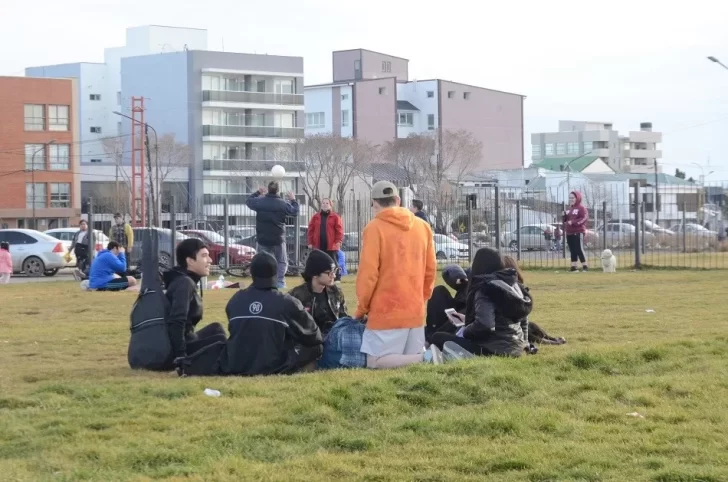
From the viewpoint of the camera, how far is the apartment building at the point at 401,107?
97.6 metres

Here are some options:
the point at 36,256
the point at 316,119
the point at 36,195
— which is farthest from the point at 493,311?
the point at 316,119

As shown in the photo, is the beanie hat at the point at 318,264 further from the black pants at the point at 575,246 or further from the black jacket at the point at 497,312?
the black pants at the point at 575,246

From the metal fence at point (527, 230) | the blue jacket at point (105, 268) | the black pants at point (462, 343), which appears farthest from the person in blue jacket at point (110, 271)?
the black pants at point (462, 343)

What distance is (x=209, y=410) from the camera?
25.3 ft

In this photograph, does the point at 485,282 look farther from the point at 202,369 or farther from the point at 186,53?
the point at 186,53

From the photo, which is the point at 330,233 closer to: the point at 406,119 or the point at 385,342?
the point at 385,342

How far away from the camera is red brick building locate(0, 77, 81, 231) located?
260ft

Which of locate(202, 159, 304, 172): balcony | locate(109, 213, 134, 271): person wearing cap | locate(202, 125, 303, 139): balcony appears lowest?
locate(109, 213, 134, 271): person wearing cap

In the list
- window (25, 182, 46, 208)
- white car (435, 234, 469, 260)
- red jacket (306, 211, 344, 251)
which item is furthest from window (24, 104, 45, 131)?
red jacket (306, 211, 344, 251)

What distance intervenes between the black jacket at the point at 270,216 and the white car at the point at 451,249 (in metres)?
9.72

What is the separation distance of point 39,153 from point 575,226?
64.1m

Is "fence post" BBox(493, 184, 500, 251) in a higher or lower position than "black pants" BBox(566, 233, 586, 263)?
higher

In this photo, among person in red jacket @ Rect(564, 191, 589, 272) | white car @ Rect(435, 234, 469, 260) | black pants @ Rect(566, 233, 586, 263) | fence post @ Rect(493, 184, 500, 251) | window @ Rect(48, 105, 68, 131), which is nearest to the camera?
person in red jacket @ Rect(564, 191, 589, 272)

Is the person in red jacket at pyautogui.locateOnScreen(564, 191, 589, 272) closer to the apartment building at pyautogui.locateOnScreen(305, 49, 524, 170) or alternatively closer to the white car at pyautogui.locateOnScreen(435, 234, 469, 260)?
the white car at pyautogui.locateOnScreen(435, 234, 469, 260)
